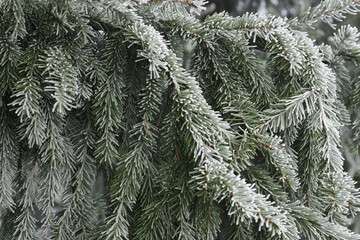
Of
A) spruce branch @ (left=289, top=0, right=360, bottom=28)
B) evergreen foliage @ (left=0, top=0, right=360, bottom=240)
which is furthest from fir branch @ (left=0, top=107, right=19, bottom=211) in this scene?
spruce branch @ (left=289, top=0, right=360, bottom=28)

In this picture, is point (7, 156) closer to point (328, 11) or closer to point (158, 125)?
point (158, 125)

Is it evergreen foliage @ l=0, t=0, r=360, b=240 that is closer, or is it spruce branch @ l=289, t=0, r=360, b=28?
evergreen foliage @ l=0, t=0, r=360, b=240

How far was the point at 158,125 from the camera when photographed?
0.57m

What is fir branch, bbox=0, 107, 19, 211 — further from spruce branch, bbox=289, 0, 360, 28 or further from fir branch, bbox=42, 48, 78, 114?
spruce branch, bbox=289, 0, 360, 28

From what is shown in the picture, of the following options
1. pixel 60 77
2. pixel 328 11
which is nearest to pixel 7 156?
pixel 60 77

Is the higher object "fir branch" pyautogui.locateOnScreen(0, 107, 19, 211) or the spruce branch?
the spruce branch

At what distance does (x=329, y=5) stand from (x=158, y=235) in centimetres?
50

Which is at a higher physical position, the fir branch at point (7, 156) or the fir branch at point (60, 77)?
the fir branch at point (60, 77)

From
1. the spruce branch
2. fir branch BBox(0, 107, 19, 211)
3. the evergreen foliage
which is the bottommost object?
fir branch BBox(0, 107, 19, 211)

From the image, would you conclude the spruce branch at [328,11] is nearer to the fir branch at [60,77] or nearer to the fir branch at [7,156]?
the fir branch at [60,77]

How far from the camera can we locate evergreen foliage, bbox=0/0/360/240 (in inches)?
19.1

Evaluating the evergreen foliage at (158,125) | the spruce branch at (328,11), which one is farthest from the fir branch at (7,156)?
the spruce branch at (328,11)

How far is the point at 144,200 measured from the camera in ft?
1.75

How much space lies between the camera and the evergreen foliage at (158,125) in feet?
1.60
